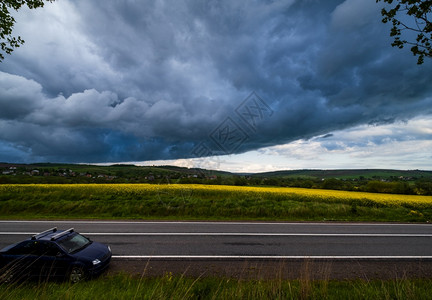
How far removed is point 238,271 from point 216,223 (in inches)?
290

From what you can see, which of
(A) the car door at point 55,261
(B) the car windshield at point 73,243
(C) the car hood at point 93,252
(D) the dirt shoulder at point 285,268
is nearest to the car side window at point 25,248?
(A) the car door at point 55,261

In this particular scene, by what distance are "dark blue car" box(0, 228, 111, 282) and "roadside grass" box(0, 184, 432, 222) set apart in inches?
362

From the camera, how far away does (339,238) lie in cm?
1098

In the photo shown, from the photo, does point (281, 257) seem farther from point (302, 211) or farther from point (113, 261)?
point (302, 211)

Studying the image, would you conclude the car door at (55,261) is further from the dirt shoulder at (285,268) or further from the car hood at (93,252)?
the dirt shoulder at (285,268)

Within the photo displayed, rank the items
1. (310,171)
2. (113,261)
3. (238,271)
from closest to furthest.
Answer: (238,271), (113,261), (310,171)

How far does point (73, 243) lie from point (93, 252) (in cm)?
82

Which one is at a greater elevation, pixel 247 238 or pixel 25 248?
pixel 25 248

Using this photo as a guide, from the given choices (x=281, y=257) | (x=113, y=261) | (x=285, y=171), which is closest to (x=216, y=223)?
(x=281, y=257)

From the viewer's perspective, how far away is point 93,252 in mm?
7027

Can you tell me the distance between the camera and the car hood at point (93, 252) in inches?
264

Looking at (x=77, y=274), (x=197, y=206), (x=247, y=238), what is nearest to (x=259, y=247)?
(x=247, y=238)

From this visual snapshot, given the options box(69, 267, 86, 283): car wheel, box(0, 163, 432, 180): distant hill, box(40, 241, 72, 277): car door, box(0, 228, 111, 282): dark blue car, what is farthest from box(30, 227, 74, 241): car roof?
box(0, 163, 432, 180): distant hill

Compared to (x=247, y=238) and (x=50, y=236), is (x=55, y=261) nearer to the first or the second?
(x=50, y=236)
